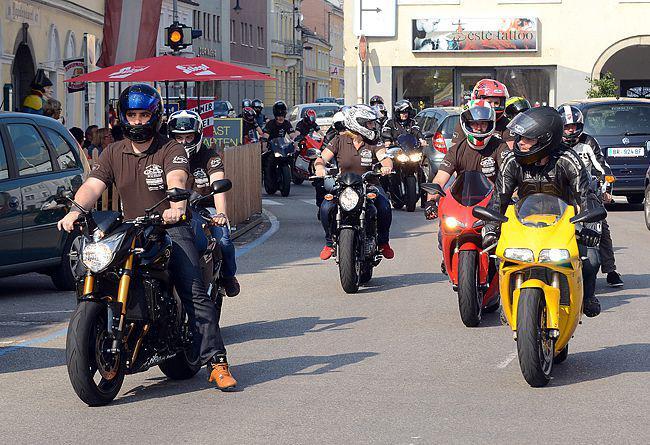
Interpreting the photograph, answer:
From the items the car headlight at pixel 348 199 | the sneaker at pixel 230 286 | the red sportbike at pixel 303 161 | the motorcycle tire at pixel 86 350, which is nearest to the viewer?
→ the motorcycle tire at pixel 86 350

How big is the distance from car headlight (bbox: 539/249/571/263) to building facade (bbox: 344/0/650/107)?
1422 inches

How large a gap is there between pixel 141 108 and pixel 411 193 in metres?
15.3

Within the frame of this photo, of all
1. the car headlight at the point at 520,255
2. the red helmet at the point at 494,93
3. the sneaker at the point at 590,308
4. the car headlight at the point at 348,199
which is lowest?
the sneaker at the point at 590,308

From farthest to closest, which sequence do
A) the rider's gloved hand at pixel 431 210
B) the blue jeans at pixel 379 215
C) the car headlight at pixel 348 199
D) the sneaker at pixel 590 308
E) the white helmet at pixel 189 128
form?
the blue jeans at pixel 379 215, the car headlight at pixel 348 199, the rider's gloved hand at pixel 431 210, the white helmet at pixel 189 128, the sneaker at pixel 590 308

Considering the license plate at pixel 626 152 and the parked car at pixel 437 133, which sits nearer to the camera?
the license plate at pixel 626 152

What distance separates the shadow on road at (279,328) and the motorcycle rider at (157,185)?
6.19 feet

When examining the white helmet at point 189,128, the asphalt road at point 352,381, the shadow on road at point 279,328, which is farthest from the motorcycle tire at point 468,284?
the white helmet at point 189,128

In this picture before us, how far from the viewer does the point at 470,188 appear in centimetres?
1091

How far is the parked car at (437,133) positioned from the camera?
2422 cm

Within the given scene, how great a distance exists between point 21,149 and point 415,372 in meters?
5.47

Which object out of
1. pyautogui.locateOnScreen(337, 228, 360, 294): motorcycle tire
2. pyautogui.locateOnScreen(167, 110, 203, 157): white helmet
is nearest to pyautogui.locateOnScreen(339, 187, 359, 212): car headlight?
pyautogui.locateOnScreen(337, 228, 360, 294): motorcycle tire

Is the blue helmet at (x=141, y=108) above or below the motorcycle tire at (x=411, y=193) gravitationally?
above

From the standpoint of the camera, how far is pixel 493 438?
689 centimetres

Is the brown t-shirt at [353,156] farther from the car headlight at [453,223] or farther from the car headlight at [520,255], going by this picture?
A: the car headlight at [520,255]
